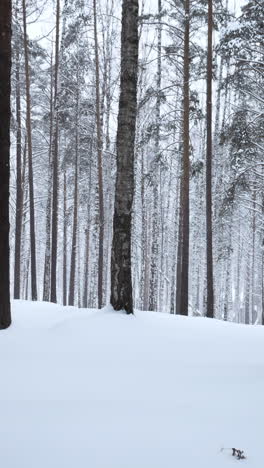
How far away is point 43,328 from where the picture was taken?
5543 millimetres

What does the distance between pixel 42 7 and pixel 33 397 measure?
14.1 m

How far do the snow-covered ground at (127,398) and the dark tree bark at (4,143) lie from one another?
25.9 inches

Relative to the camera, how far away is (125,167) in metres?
5.96

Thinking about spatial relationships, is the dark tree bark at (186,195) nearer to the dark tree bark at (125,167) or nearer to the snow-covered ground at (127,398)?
the dark tree bark at (125,167)

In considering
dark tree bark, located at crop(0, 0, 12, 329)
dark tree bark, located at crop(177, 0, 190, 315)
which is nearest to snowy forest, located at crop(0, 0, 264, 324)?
dark tree bark, located at crop(177, 0, 190, 315)

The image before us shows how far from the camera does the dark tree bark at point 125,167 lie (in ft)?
19.1

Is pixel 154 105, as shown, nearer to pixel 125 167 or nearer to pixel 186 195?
pixel 186 195

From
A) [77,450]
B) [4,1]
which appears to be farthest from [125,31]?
[77,450]

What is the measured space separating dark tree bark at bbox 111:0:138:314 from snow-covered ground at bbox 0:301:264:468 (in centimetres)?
81

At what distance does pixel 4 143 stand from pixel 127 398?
401cm

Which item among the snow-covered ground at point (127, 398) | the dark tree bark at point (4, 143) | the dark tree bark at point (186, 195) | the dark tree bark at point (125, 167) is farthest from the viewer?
the dark tree bark at point (186, 195)

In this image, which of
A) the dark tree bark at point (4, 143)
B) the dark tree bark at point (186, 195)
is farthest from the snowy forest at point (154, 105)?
the dark tree bark at point (4, 143)

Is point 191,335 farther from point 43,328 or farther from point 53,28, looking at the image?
point 53,28

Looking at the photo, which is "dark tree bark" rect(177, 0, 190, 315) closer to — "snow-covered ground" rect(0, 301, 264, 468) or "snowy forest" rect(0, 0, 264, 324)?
"snowy forest" rect(0, 0, 264, 324)
